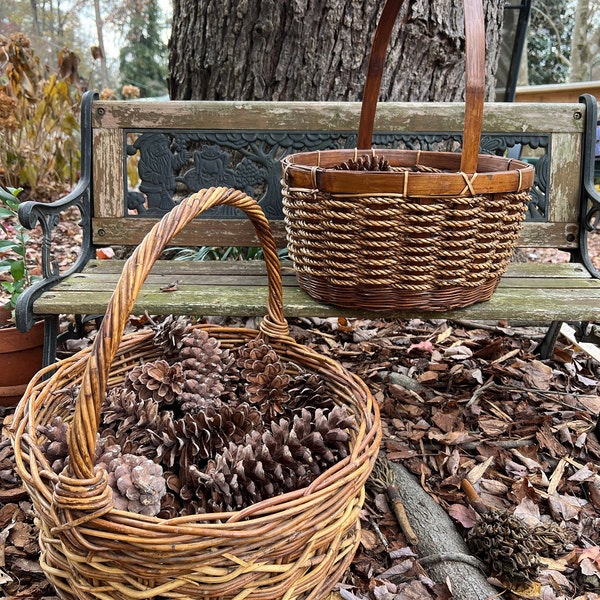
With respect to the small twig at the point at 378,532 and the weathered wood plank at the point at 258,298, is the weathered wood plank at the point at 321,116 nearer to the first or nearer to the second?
the weathered wood plank at the point at 258,298

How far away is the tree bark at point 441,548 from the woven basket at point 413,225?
55cm

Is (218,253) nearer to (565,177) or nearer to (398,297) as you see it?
(398,297)

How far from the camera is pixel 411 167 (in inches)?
80.4

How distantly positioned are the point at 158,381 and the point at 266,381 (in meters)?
0.27

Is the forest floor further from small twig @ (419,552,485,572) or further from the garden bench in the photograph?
the garden bench

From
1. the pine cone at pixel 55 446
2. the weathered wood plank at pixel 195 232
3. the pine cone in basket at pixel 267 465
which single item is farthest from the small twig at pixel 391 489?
the weathered wood plank at pixel 195 232

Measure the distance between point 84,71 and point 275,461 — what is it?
54.8 feet

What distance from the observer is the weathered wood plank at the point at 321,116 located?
228 centimetres

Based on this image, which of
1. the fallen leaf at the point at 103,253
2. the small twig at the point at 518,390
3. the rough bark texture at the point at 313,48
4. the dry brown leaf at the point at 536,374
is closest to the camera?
the small twig at the point at 518,390

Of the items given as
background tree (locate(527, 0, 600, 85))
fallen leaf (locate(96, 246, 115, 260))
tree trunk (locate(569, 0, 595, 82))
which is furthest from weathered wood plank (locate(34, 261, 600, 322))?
background tree (locate(527, 0, 600, 85))

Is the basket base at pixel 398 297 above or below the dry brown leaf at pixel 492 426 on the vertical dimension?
above

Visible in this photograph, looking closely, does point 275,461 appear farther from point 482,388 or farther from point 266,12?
point 266,12

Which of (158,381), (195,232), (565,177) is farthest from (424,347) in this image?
(158,381)

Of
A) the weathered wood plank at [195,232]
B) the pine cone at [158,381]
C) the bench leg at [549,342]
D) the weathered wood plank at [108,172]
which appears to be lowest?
the bench leg at [549,342]
